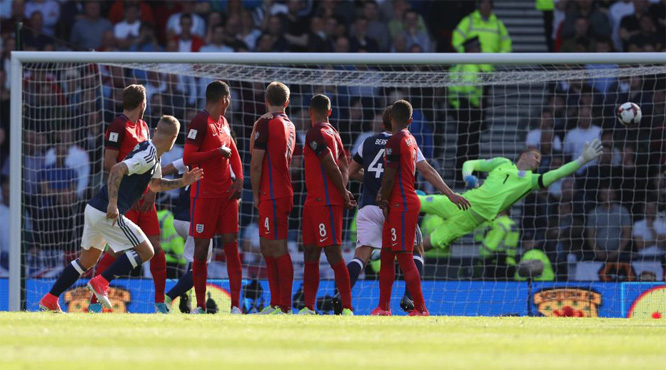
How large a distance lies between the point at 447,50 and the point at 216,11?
3378 mm

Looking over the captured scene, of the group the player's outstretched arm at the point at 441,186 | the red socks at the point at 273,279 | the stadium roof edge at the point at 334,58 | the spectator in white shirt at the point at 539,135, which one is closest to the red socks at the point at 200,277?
the red socks at the point at 273,279

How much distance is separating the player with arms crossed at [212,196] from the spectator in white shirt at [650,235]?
567cm

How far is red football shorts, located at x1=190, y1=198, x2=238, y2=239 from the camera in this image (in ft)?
32.3

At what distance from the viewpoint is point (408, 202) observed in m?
9.84

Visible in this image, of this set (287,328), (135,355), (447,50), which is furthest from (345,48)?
Answer: (135,355)

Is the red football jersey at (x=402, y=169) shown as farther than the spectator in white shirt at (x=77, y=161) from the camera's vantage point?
No

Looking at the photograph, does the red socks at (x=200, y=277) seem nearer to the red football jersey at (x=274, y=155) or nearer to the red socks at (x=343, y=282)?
the red football jersey at (x=274, y=155)

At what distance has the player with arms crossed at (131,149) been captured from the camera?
9812mm

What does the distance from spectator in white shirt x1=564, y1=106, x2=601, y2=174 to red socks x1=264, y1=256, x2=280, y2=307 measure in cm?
570

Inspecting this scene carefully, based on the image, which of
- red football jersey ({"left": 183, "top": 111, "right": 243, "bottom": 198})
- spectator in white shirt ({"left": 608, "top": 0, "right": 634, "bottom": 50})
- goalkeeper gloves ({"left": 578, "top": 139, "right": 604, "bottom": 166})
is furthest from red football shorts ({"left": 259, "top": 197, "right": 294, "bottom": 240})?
spectator in white shirt ({"left": 608, "top": 0, "right": 634, "bottom": 50})

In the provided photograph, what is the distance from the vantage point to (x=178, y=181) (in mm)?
9055

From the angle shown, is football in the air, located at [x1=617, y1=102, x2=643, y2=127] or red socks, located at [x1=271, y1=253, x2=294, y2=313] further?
football in the air, located at [x1=617, y1=102, x2=643, y2=127]

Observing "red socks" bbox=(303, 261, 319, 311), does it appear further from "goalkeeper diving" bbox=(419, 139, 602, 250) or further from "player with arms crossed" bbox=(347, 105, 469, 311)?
"goalkeeper diving" bbox=(419, 139, 602, 250)

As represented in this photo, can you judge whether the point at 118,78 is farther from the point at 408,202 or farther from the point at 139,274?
the point at 408,202
